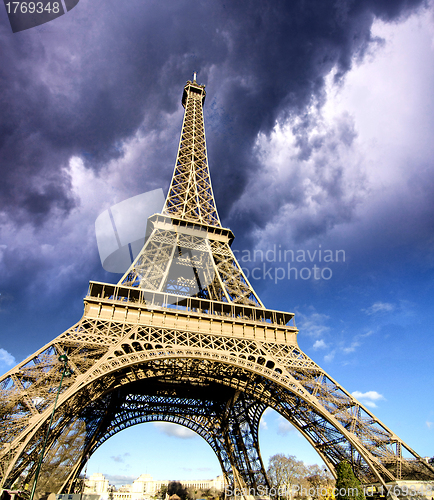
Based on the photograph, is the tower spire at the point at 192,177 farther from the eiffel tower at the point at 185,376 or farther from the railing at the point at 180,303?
the railing at the point at 180,303

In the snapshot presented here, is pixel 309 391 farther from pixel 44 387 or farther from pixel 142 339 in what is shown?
pixel 44 387

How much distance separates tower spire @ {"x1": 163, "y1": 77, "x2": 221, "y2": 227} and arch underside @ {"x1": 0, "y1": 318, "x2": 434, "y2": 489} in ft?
45.8

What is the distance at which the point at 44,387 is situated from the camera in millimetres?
16562

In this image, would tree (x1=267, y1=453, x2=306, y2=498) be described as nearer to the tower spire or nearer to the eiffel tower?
the eiffel tower

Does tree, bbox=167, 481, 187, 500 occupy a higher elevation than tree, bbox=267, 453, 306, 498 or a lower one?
lower

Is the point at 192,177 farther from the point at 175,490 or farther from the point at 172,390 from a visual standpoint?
the point at 175,490

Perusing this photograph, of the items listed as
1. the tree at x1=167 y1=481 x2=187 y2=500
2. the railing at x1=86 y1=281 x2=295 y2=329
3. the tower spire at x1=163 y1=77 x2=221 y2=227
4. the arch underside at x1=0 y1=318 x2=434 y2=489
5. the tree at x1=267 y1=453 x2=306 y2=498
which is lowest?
the tree at x1=167 y1=481 x2=187 y2=500

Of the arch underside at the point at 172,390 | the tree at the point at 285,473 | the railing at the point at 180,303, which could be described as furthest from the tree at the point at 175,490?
the railing at the point at 180,303

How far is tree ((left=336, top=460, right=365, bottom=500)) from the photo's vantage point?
682 inches

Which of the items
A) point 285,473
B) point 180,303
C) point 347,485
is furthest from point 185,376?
point 285,473

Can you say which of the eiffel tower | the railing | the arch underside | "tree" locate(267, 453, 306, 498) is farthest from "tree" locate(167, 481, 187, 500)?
the railing

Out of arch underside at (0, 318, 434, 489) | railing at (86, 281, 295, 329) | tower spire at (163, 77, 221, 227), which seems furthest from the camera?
tower spire at (163, 77, 221, 227)

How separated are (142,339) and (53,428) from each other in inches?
250

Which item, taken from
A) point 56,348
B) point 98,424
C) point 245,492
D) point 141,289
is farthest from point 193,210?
point 245,492
